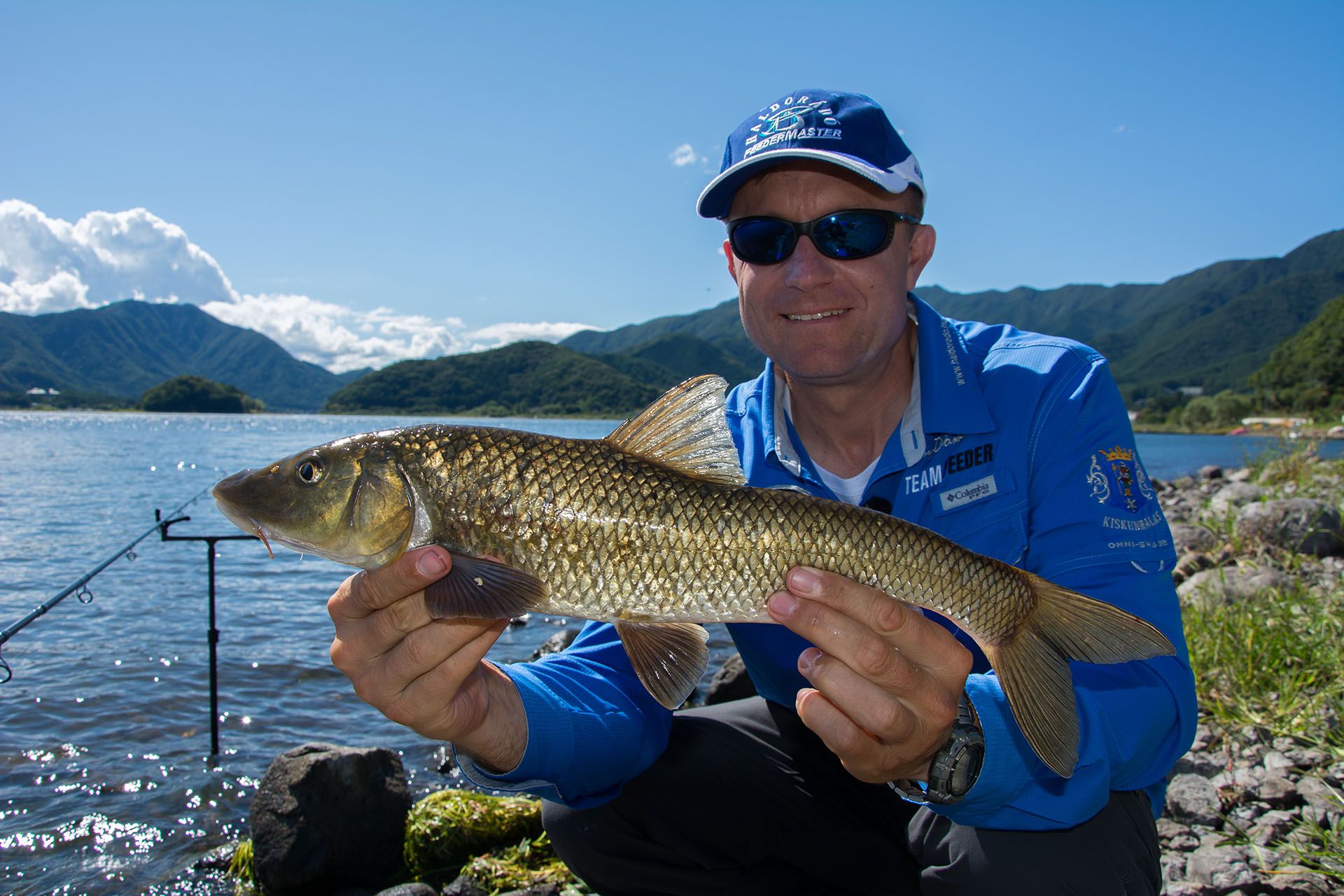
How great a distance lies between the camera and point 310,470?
7.79ft

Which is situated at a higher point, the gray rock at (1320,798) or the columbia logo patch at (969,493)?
the columbia logo patch at (969,493)

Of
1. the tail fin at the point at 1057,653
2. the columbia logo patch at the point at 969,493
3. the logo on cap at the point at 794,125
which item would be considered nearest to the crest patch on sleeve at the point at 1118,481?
the columbia logo patch at the point at 969,493

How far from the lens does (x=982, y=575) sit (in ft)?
7.31

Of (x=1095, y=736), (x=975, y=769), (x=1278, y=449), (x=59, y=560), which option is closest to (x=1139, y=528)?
(x=1095, y=736)

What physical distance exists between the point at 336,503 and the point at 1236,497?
1554 cm

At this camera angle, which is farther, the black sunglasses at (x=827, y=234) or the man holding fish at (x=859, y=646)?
the black sunglasses at (x=827, y=234)

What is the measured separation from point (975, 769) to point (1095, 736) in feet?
1.29

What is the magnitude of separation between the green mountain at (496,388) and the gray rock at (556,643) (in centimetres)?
8335

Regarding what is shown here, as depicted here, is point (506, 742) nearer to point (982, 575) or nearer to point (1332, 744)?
point (982, 575)

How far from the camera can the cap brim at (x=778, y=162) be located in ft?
10.2

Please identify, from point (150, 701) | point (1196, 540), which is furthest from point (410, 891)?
point (1196, 540)

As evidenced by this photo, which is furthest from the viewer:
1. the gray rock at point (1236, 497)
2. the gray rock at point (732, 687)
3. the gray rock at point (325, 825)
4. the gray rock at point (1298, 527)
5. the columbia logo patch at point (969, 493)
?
the gray rock at point (1236, 497)

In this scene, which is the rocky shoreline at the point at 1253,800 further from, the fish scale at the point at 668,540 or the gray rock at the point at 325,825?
the gray rock at the point at 325,825

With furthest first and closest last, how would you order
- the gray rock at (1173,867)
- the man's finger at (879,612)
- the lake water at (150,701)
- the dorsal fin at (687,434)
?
the lake water at (150,701)
the gray rock at (1173,867)
the dorsal fin at (687,434)
the man's finger at (879,612)
